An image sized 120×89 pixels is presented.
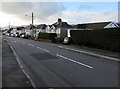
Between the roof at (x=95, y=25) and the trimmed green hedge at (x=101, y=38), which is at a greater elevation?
the roof at (x=95, y=25)

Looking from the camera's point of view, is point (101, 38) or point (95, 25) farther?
point (95, 25)

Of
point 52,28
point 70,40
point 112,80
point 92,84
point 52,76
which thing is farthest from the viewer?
point 52,28

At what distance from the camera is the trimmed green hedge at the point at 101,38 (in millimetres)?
21719

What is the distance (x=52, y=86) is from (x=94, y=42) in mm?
19919

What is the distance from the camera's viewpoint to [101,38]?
25062mm

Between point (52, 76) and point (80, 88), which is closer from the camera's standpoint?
point (80, 88)

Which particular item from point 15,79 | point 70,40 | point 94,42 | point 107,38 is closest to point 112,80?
point 15,79

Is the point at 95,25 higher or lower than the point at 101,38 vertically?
higher

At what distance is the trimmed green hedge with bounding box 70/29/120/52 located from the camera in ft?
71.3

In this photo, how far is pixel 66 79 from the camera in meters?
9.32

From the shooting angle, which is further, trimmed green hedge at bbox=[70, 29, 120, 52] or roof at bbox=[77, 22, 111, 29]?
roof at bbox=[77, 22, 111, 29]

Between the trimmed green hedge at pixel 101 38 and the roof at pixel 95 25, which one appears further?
the roof at pixel 95 25

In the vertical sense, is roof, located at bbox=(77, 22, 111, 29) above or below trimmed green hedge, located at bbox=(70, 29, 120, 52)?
above

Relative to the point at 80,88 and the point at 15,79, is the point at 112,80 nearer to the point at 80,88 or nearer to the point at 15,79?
the point at 80,88
